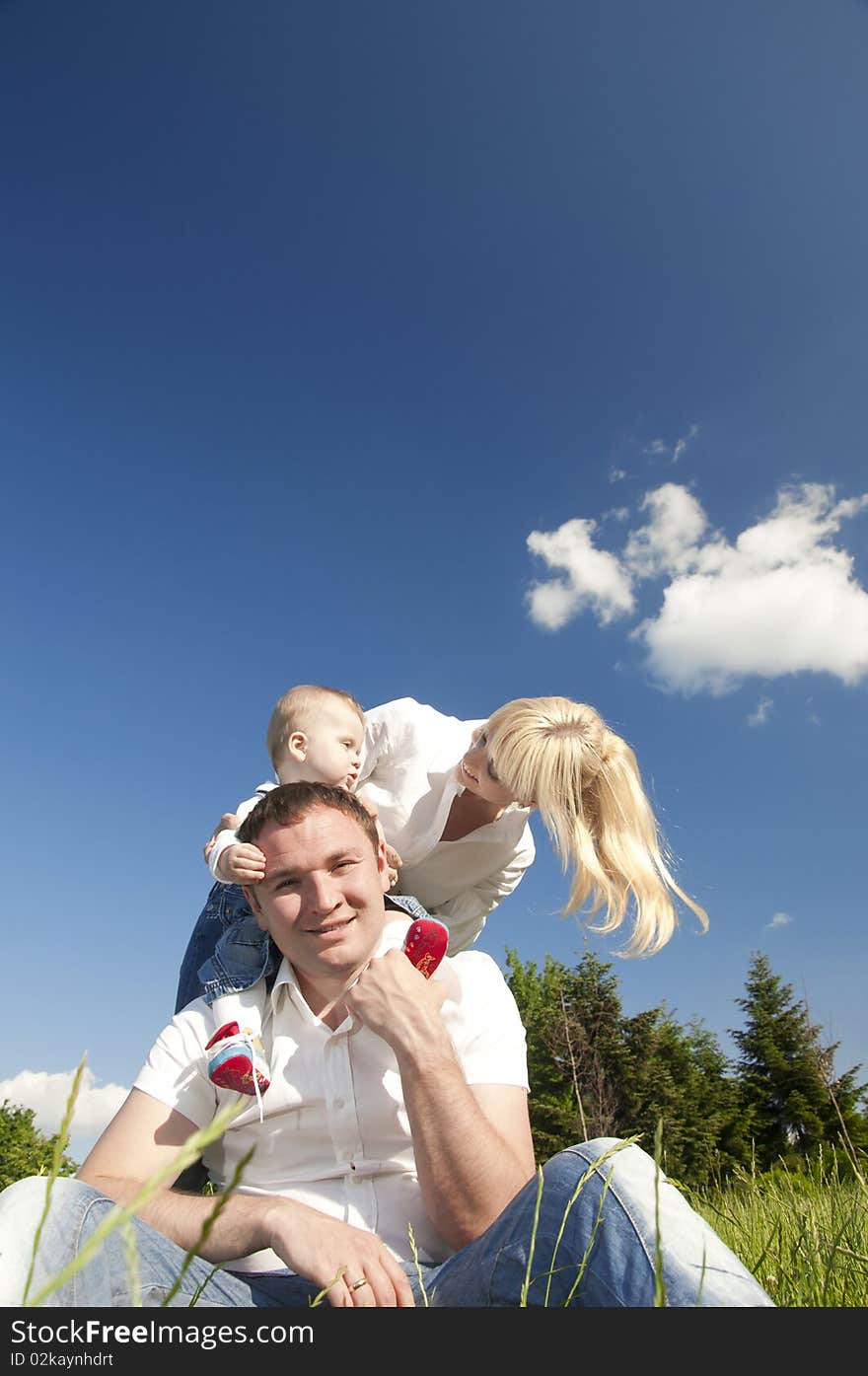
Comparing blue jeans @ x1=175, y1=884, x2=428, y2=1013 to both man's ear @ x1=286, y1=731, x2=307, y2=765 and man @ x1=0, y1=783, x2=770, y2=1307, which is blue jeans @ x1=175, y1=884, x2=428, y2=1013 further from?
man's ear @ x1=286, y1=731, x2=307, y2=765

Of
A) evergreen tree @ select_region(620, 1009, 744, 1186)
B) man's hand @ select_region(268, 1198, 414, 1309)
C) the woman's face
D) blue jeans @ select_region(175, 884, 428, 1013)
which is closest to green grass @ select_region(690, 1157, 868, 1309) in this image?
man's hand @ select_region(268, 1198, 414, 1309)

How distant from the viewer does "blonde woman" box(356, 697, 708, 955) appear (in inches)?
173

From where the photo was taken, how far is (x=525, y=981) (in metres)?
45.0

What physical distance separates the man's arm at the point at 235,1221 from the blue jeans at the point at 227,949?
48 centimetres

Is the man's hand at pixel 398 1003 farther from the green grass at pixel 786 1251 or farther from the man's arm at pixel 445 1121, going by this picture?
the green grass at pixel 786 1251

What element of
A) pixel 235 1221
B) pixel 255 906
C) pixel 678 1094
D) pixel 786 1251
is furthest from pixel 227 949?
pixel 678 1094

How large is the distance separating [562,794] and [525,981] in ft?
141

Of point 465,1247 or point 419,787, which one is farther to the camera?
point 419,787

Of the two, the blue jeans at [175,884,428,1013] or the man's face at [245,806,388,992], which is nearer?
the man's face at [245,806,388,992]

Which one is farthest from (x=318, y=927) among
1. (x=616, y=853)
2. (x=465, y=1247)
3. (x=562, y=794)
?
(x=616, y=853)

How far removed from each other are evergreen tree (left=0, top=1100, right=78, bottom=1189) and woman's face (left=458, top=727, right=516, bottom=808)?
22.3 metres

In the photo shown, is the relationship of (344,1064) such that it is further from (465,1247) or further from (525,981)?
(525,981)

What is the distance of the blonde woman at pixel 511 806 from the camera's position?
14.5 ft

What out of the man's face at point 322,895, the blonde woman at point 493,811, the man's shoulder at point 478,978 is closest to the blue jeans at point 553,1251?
the man's shoulder at point 478,978
